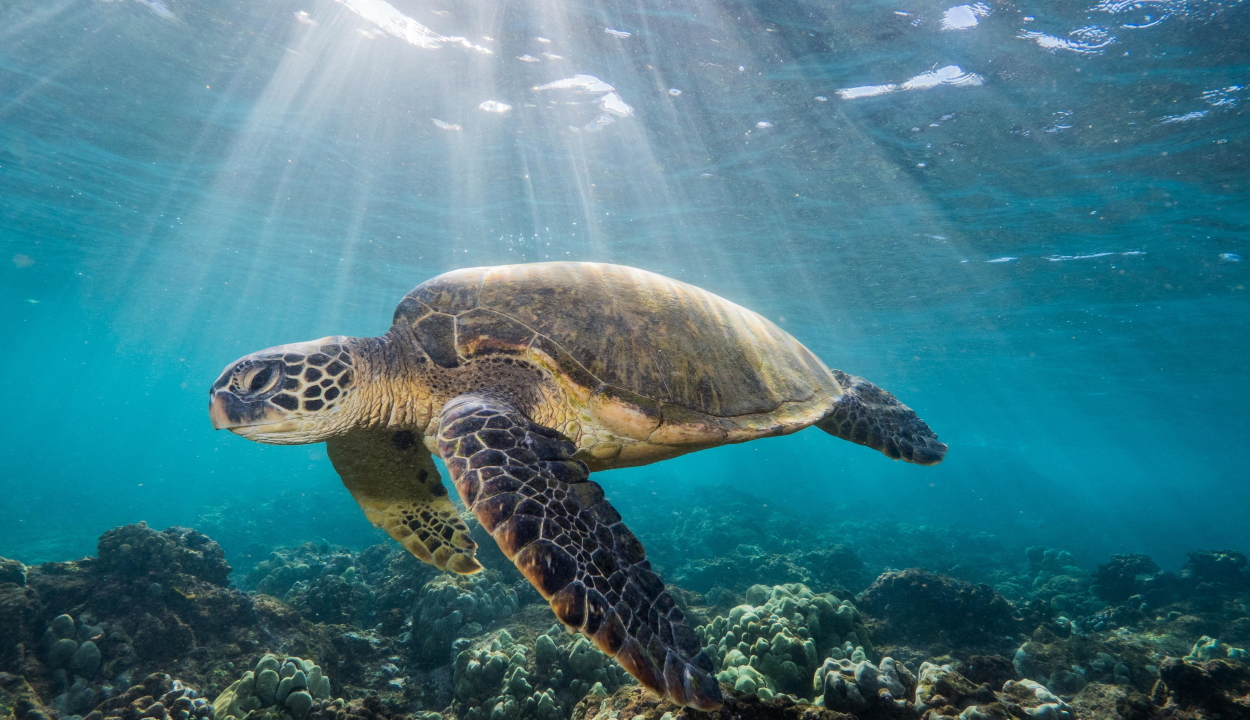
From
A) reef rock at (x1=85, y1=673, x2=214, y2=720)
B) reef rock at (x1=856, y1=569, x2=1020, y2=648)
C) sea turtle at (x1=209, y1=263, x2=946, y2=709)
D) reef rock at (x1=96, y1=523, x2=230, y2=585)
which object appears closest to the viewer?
sea turtle at (x1=209, y1=263, x2=946, y2=709)

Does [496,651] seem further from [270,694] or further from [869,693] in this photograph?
[869,693]

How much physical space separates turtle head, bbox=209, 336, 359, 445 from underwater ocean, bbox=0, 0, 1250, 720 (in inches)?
1.5

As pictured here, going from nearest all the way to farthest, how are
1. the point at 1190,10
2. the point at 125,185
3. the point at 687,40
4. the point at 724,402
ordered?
the point at 724,402 < the point at 1190,10 < the point at 687,40 < the point at 125,185

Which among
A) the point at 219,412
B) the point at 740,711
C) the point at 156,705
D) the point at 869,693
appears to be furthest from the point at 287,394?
the point at 869,693

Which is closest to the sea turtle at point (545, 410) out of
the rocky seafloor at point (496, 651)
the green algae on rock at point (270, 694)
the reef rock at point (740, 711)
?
the reef rock at point (740, 711)

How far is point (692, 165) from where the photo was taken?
12484 millimetres

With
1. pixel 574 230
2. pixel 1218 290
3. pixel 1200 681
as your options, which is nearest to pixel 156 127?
pixel 574 230

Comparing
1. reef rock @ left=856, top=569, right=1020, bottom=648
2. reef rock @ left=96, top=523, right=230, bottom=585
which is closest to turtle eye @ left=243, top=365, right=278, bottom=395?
reef rock @ left=96, top=523, right=230, bottom=585

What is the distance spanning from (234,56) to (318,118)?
2038 mm

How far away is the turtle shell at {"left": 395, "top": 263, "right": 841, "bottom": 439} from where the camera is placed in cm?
332

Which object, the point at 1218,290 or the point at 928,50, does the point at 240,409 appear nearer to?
the point at 928,50

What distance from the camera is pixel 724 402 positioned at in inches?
141

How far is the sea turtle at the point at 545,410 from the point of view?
223 centimetres

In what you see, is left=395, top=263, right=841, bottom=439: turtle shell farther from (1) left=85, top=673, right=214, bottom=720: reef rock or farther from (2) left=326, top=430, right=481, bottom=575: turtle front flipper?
(1) left=85, top=673, right=214, bottom=720: reef rock
